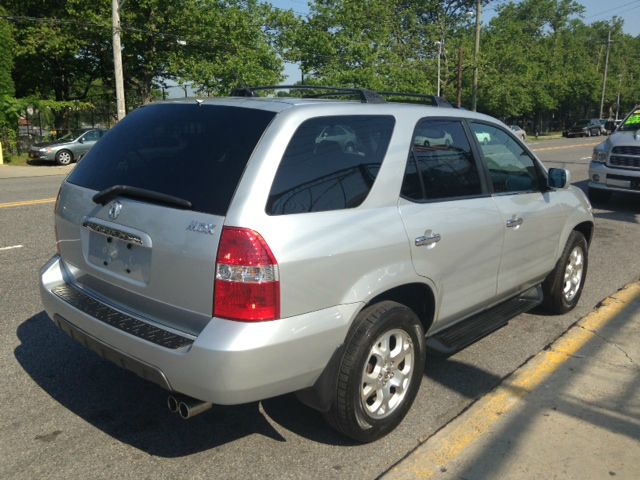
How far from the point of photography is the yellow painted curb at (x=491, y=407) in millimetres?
2900

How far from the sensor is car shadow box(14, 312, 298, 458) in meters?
3.13

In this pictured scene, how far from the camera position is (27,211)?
9.48m

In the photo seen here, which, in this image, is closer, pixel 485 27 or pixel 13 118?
pixel 13 118

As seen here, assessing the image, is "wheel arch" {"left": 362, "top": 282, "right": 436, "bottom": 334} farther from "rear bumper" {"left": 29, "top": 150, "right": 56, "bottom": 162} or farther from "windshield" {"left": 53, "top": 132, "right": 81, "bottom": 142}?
"windshield" {"left": 53, "top": 132, "right": 81, "bottom": 142}

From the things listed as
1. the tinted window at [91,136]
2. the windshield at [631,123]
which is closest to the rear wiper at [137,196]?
the windshield at [631,123]

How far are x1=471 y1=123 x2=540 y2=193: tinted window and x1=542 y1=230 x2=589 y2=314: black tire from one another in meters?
0.77

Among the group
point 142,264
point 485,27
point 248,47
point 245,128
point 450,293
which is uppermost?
point 485,27

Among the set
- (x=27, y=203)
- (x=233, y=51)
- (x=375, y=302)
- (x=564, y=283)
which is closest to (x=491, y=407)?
(x=375, y=302)

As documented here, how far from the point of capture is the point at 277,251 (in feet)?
8.34

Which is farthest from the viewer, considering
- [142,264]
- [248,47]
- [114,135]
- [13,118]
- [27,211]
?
[248,47]

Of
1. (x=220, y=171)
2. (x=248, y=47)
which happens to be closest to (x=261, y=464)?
(x=220, y=171)

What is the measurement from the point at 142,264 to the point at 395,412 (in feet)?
5.09

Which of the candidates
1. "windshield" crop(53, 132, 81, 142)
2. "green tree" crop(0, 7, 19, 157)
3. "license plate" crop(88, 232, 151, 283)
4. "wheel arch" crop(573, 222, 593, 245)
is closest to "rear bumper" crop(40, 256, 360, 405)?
"license plate" crop(88, 232, 151, 283)

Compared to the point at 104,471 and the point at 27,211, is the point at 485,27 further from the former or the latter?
the point at 104,471
